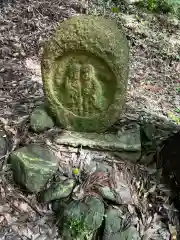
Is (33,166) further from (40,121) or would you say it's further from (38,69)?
(38,69)

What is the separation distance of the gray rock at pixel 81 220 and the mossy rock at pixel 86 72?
2.78 ft

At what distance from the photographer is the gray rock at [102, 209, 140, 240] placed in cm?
262

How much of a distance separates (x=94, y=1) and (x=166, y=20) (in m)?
1.47

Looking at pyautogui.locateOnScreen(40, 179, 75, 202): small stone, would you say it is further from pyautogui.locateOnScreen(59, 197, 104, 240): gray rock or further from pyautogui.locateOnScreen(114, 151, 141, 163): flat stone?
pyautogui.locateOnScreen(114, 151, 141, 163): flat stone

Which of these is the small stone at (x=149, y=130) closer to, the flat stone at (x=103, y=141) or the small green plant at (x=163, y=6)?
the flat stone at (x=103, y=141)

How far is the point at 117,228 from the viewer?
8.71 ft

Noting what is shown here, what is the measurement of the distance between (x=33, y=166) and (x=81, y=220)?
614mm

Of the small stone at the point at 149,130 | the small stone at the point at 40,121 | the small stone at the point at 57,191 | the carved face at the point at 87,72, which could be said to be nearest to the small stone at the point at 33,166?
the small stone at the point at 57,191

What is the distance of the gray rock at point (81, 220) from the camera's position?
8.46 ft

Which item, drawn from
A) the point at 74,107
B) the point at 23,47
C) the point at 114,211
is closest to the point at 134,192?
the point at 114,211

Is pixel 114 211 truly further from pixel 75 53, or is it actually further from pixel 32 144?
pixel 75 53

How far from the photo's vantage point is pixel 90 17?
A: 266 cm

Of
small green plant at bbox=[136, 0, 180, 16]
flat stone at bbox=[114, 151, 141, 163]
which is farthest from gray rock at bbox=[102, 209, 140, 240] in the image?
small green plant at bbox=[136, 0, 180, 16]

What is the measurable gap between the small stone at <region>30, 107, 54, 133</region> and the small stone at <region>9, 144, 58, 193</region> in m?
0.24
